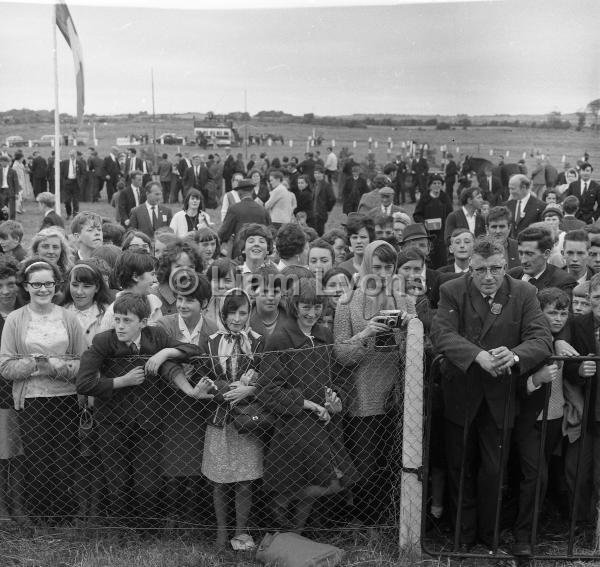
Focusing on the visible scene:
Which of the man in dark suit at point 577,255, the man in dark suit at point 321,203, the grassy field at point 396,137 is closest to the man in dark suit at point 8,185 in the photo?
the man in dark suit at point 321,203

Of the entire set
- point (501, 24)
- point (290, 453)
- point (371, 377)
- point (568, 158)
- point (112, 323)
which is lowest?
point (290, 453)

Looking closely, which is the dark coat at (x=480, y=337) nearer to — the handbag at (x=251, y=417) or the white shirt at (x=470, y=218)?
the handbag at (x=251, y=417)

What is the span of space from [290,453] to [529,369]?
1437 mm

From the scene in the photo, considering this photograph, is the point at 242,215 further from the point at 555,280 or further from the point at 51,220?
the point at 555,280

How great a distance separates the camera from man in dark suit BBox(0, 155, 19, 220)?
2036 centimetres

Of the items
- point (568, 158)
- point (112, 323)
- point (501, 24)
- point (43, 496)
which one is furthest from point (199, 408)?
point (568, 158)

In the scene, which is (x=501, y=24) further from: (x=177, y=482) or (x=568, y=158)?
(x=177, y=482)

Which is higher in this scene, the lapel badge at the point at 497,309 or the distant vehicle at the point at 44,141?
the distant vehicle at the point at 44,141

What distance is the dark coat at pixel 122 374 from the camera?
4.14 meters

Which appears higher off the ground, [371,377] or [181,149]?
[181,149]

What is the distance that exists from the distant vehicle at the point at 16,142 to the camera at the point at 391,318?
→ 33.6 metres

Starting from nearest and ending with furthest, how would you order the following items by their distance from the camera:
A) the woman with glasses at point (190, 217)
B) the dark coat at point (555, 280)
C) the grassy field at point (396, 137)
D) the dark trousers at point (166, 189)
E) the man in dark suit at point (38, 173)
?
the dark coat at point (555, 280) < the woman with glasses at point (190, 217) < the grassy field at point (396, 137) < the man in dark suit at point (38, 173) < the dark trousers at point (166, 189)

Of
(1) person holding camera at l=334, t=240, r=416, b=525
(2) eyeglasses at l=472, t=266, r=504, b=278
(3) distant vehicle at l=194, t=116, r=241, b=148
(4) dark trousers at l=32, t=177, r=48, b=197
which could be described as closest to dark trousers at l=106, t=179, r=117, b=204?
(4) dark trousers at l=32, t=177, r=48, b=197

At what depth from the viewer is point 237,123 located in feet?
119
